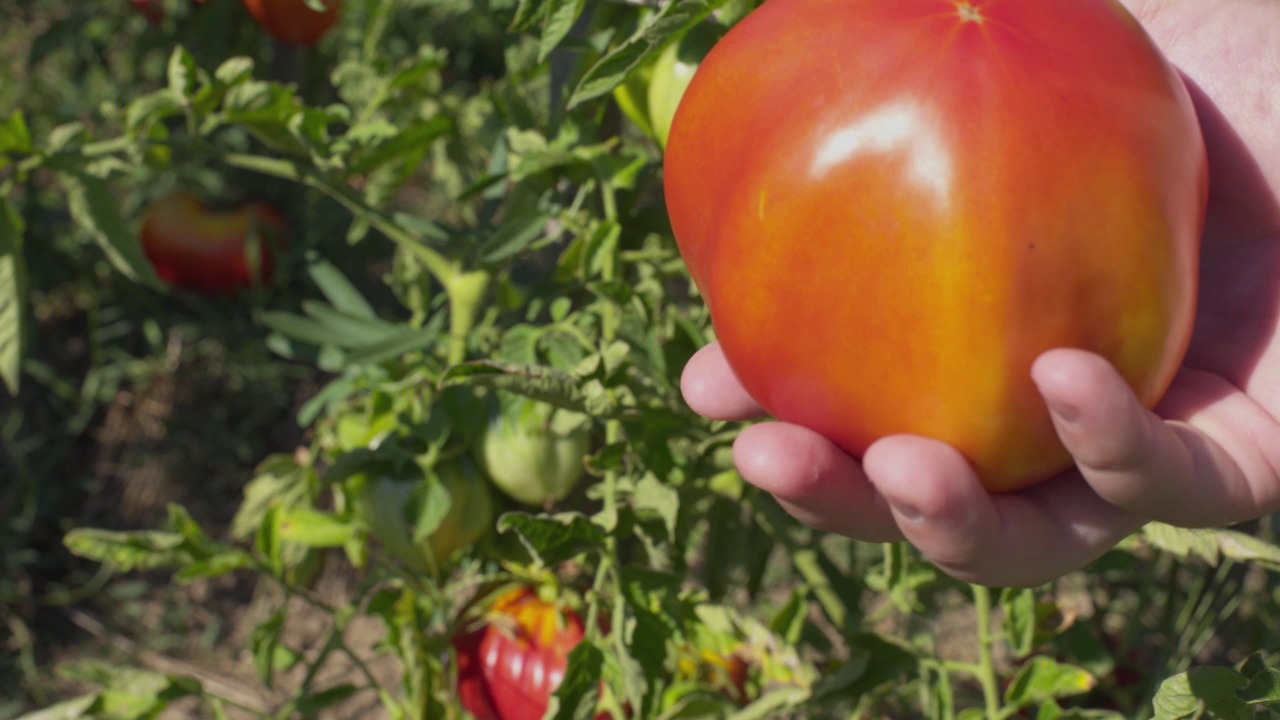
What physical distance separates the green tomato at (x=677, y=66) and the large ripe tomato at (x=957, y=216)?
0.18 metres

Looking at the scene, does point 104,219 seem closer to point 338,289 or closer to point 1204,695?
point 338,289

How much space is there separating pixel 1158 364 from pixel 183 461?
4.79 feet

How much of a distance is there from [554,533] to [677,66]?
0.94 feet

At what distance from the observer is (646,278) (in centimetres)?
82

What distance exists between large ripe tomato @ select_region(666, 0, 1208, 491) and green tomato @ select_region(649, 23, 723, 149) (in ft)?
0.61

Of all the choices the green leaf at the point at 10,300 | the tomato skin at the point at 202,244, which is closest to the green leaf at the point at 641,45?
the green leaf at the point at 10,300

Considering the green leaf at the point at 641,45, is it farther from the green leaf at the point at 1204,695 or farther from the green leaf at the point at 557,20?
the green leaf at the point at 1204,695

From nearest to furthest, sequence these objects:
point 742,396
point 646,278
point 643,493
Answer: point 742,396, point 643,493, point 646,278

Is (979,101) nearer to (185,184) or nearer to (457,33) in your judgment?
(185,184)

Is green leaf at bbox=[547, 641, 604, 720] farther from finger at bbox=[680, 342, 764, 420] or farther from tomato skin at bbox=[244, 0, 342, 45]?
tomato skin at bbox=[244, 0, 342, 45]

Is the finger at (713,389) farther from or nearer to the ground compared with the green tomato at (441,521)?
farther from the ground

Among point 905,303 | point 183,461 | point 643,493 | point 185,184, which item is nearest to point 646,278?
point 643,493

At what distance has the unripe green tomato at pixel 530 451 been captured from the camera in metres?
0.78

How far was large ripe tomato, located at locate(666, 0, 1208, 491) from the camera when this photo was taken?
41 cm
